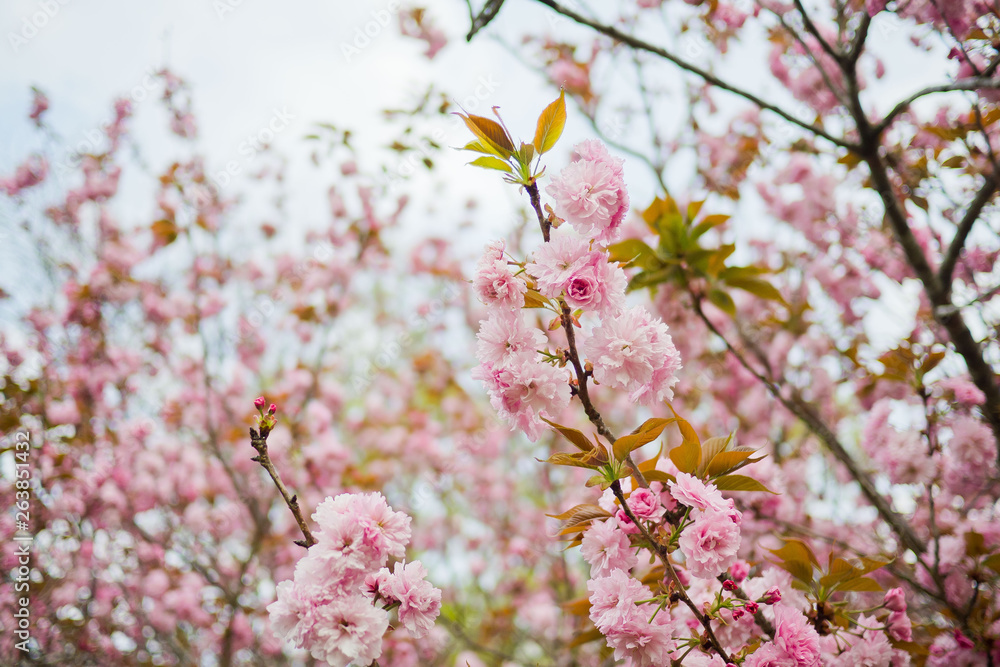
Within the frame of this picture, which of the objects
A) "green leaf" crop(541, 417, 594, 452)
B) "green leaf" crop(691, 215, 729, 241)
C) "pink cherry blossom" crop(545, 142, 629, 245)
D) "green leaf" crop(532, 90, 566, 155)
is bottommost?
"green leaf" crop(541, 417, 594, 452)

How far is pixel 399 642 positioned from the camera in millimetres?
3441

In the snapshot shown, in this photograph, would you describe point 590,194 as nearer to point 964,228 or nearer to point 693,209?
point 693,209

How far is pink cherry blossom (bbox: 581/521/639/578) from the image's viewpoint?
113 centimetres

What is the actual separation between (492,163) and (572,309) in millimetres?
370

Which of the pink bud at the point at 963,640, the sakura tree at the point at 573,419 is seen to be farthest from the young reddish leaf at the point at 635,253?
the pink bud at the point at 963,640

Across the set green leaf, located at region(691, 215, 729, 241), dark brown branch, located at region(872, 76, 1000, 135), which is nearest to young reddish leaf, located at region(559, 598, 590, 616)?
green leaf, located at region(691, 215, 729, 241)

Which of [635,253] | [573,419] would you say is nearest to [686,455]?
[635,253]

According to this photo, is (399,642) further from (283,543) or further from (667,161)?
(667,161)

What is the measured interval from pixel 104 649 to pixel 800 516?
4180 millimetres

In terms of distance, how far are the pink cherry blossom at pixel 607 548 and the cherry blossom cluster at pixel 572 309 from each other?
24 centimetres

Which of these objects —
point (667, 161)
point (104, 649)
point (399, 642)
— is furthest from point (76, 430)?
point (667, 161)

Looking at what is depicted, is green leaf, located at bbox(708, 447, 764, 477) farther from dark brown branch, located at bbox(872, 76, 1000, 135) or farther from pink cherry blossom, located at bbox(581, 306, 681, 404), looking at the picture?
dark brown branch, located at bbox(872, 76, 1000, 135)

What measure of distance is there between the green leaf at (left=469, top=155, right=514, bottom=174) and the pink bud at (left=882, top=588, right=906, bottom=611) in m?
1.39

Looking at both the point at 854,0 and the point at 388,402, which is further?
the point at 388,402
